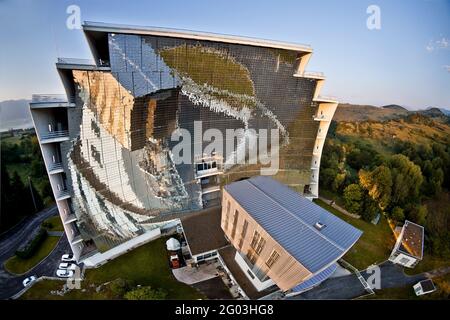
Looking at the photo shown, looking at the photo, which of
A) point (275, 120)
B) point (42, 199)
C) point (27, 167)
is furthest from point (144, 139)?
point (27, 167)

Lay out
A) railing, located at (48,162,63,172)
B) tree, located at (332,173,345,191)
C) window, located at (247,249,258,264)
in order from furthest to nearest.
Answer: tree, located at (332,173,345,191)
railing, located at (48,162,63,172)
window, located at (247,249,258,264)

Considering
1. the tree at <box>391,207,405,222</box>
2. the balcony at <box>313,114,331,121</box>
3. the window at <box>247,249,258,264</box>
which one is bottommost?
the tree at <box>391,207,405,222</box>

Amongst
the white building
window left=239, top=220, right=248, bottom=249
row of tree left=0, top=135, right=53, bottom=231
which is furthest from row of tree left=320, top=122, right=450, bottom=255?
row of tree left=0, top=135, right=53, bottom=231

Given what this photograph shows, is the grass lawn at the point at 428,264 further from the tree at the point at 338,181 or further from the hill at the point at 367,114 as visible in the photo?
the hill at the point at 367,114

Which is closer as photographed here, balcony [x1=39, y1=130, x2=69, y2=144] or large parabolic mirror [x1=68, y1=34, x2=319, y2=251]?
balcony [x1=39, y1=130, x2=69, y2=144]

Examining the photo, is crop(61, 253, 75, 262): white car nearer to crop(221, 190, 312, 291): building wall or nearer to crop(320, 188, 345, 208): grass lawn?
crop(221, 190, 312, 291): building wall

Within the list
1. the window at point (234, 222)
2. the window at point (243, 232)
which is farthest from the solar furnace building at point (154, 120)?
the window at point (243, 232)
